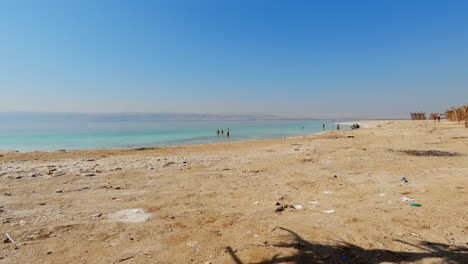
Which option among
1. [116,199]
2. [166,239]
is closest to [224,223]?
[166,239]

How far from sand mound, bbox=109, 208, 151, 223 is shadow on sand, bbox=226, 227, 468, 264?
7.72 ft

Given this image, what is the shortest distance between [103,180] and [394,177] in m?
10.4

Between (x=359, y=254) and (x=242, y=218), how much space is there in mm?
2212

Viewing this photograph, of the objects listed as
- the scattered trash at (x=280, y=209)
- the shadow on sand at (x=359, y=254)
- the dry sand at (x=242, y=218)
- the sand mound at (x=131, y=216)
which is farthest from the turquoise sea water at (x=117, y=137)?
the shadow on sand at (x=359, y=254)

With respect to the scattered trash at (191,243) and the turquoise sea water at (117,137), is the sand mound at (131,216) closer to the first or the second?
the scattered trash at (191,243)

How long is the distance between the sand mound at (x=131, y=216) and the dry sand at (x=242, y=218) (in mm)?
49

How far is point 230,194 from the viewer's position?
6.56 metres

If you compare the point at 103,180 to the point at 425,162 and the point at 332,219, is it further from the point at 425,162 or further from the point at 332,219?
the point at 425,162

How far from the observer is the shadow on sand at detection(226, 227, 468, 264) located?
3.10m

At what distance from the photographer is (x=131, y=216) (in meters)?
5.02

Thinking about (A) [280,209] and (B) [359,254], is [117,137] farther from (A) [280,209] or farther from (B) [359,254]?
(B) [359,254]

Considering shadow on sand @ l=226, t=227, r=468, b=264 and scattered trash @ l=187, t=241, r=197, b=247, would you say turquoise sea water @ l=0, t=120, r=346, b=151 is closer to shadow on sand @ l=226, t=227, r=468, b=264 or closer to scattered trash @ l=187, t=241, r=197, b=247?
scattered trash @ l=187, t=241, r=197, b=247

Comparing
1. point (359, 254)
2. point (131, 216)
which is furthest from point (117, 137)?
point (359, 254)

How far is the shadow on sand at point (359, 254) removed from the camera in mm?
3102
